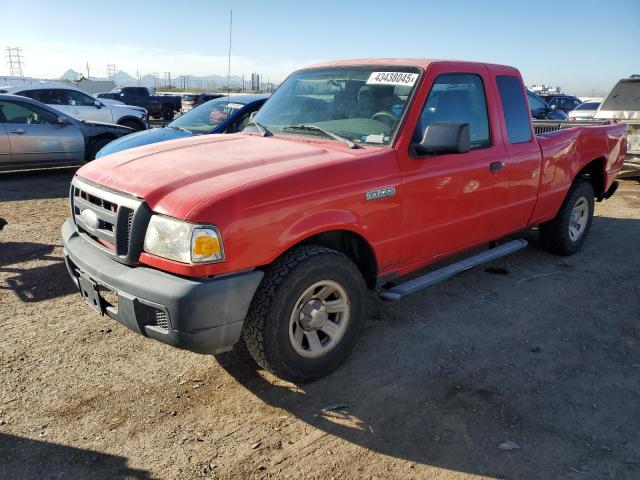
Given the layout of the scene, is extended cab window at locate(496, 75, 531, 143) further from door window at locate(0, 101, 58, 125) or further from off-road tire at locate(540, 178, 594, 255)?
door window at locate(0, 101, 58, 125)

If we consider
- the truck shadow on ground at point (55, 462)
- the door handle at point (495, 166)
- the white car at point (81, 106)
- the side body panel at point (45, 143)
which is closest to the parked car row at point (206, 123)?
the side body panel at point (45, 143)

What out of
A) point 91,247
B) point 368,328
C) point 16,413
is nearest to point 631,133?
point 368,328

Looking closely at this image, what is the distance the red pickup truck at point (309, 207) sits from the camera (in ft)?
8.83

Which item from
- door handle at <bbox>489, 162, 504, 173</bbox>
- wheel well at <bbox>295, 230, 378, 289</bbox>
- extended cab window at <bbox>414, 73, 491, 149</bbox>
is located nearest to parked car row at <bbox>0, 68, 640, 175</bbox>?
extended cab window at <bbox>414, 73, 491, 149</bbox>

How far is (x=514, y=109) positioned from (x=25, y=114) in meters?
8.78

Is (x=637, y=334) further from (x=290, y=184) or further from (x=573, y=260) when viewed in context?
(x=290, y=184)

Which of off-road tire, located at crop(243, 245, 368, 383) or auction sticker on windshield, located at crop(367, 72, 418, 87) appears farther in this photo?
auction sticker on windshield, located at crop(367, 72, 418, 87)

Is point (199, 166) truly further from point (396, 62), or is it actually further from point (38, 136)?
point (38, 136)

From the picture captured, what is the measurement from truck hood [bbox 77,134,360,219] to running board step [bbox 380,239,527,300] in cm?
101

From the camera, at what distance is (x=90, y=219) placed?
3.18m

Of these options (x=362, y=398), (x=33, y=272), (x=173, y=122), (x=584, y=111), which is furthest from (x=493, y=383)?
(x=584, y=111)

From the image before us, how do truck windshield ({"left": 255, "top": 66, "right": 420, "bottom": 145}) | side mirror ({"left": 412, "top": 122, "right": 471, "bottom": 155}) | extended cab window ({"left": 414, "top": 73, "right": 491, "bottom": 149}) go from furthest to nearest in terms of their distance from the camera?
1. extended cab window ({"left": 414, "top": 73, "right": 491, "bottom": 149})
2. truck windshield ({"left": 255, "top": 66, "right": 420, "bottom": 145})
3. side mirror ({"left": 412, "top": 122, "right": 471, "bottom": 155})

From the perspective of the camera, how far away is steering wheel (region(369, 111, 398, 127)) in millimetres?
3584

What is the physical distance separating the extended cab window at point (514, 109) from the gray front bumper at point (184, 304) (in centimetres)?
286
